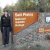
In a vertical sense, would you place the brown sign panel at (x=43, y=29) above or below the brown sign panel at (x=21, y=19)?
below

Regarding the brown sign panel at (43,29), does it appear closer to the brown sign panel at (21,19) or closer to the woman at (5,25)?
the brown sign panel at (21,19)

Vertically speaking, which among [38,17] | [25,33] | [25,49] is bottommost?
[25,49]

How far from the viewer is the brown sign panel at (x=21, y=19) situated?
9906mm

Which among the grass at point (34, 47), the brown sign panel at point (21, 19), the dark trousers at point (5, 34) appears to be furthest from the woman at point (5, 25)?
the grass at point (34, 47)

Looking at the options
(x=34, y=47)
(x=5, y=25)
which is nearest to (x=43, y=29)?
(x=34, y=47)

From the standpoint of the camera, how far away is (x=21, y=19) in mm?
9922

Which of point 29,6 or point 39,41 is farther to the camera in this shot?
point 29,6

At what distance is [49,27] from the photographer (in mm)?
10359

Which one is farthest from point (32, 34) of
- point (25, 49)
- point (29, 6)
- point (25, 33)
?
point (29, 6)

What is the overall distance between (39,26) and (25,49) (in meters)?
1.55

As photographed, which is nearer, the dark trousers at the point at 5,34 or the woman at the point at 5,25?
the woman at the point at 5,25

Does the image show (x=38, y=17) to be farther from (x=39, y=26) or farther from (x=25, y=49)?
(x=25, y=49)

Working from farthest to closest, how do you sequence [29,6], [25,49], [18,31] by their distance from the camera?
[29,6] < [18,31] < [25,49]

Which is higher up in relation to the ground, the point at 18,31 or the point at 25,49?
the point at 18,31
